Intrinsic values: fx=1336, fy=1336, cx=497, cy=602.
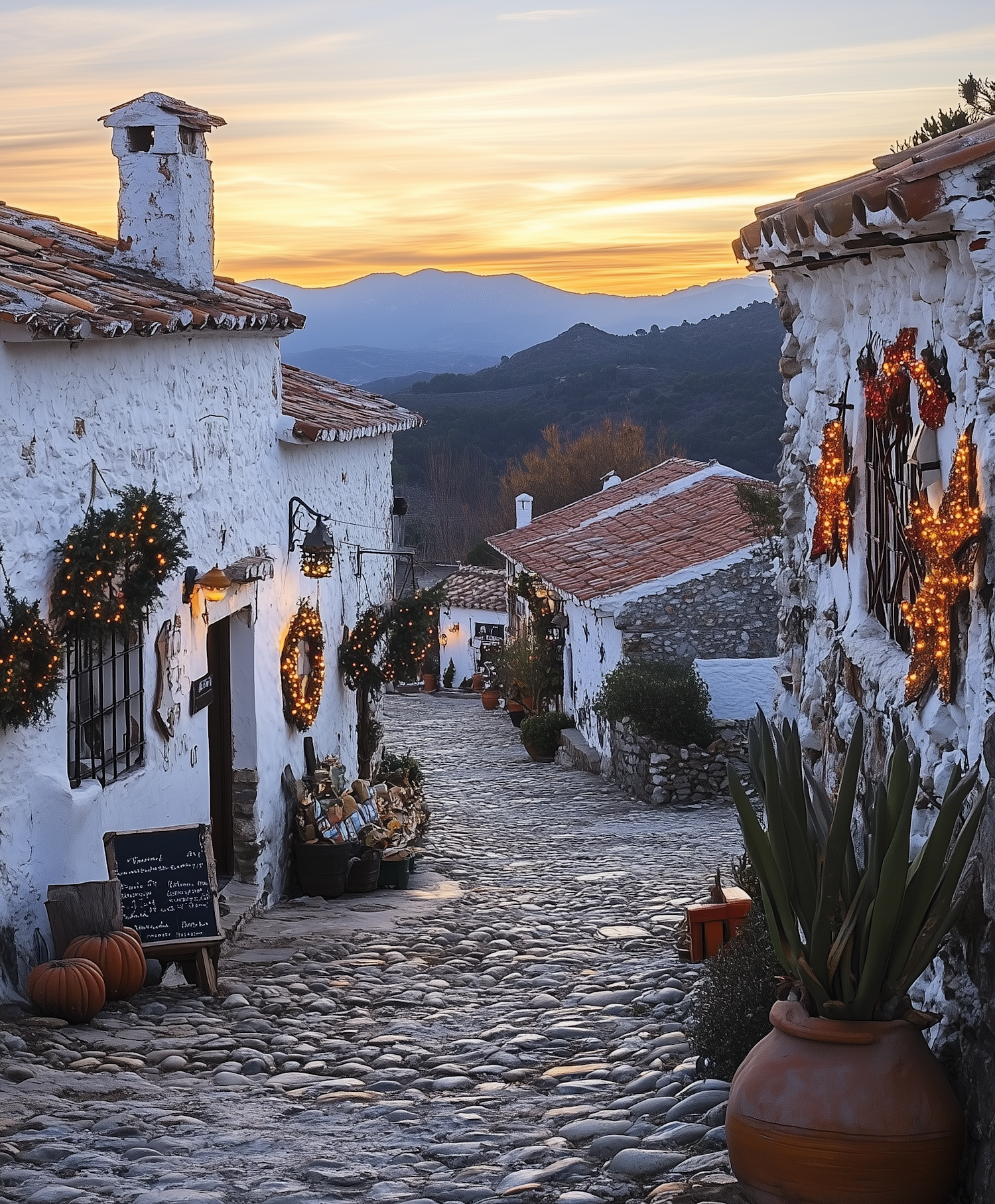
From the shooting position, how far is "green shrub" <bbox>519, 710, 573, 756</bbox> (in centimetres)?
2112

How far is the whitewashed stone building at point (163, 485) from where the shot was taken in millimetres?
6156

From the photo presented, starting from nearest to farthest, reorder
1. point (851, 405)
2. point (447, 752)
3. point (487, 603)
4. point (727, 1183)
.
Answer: point (727, 1183), point (851, 405), point (447, 752), point (487, 603)

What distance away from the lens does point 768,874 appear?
399 centimetres

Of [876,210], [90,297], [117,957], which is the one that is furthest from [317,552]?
[876,210]

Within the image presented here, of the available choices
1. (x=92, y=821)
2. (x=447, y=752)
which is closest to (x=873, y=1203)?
(x=92, y=821)

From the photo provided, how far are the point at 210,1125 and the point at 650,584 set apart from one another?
13.9 meters

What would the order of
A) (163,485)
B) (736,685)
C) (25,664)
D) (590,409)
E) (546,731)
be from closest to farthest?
(25,664) < (163,485) < (736,685) < (546,731) < (590,409)

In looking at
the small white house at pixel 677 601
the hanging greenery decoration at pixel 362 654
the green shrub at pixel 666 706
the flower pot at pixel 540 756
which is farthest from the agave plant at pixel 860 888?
the flower pot at pixel 540 756

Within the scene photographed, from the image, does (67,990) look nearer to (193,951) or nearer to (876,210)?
(193,951)

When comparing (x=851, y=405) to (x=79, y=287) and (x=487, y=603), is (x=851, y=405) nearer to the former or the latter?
(x=79, y=287)

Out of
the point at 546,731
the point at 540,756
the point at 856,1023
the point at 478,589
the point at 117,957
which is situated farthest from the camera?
the point at 478,589

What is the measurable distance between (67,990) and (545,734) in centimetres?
1552

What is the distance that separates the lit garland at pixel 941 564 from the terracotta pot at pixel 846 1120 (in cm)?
111

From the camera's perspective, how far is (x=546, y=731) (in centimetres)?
2109
